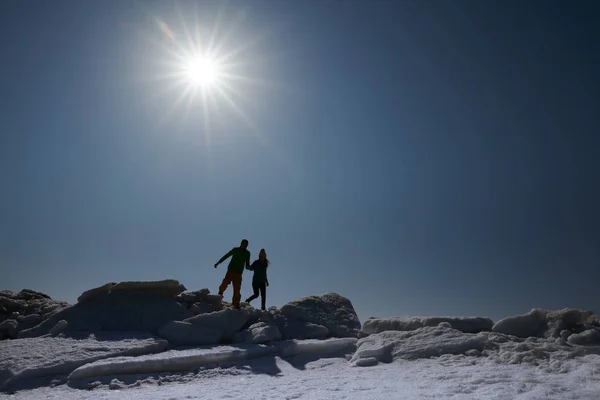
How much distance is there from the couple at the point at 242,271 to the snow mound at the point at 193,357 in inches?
111

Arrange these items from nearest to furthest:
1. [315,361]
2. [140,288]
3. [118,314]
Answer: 1. [315,361]
2. [118,314]
3. [140,288]

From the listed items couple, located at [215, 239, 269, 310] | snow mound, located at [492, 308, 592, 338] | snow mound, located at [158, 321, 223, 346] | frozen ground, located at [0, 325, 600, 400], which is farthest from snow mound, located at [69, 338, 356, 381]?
snow mound, located at [492, 308, 592, 338]

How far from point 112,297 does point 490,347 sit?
9242 millimetres

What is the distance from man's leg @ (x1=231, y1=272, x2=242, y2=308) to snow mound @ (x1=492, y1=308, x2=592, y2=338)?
661cm

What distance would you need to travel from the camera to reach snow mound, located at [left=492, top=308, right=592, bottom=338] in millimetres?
8570

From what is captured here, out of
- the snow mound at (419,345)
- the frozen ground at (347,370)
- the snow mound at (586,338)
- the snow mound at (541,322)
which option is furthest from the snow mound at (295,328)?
the snow mound at (586,338)

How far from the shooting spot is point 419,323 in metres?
9.66

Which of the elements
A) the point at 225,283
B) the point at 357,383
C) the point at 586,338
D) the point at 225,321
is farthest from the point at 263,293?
the point at 586,338

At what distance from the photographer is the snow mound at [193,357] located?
757 centimetres

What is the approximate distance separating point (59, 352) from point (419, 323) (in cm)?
767

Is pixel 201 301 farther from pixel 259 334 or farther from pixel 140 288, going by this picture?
pixel 259 334

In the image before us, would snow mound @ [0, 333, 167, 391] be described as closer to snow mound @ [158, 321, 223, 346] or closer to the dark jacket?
snow mound @ [158, 321, 223, 346]

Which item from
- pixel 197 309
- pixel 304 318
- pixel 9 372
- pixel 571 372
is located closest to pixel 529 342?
pixel 571 372

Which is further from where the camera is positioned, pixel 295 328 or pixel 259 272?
pixel 259 272
